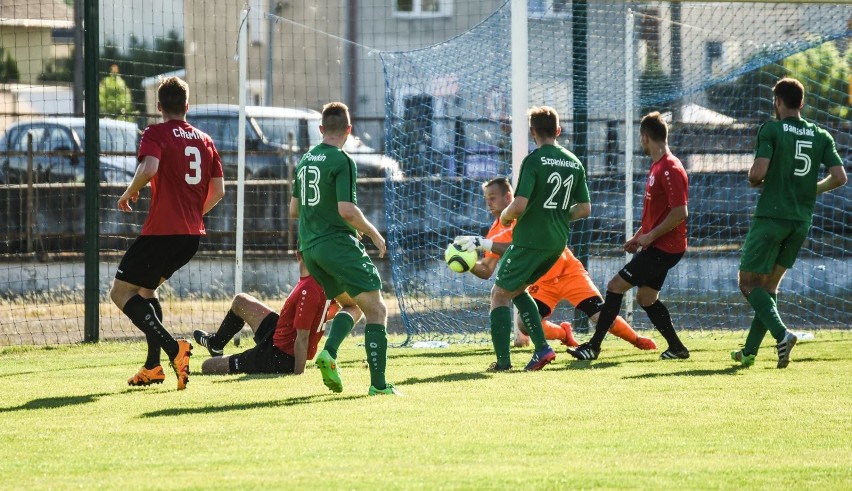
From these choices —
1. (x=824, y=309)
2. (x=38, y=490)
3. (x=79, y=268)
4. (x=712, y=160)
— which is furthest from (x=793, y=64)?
(x=38, y=490)

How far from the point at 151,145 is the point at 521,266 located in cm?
272

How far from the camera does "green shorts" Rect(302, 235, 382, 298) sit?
7.14m

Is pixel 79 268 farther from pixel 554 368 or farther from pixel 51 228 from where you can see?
pixel 554 368

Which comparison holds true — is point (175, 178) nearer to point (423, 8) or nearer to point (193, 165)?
point (193, 165)

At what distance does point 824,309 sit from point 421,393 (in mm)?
9318

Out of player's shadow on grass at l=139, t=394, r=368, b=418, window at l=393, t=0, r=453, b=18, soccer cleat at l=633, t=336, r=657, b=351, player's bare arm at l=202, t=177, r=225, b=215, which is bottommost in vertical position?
soccer cleat at l=633, t=336, r=657, b=351

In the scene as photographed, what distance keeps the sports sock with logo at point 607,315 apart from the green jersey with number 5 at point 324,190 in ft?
9.59

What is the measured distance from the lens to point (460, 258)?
870cm

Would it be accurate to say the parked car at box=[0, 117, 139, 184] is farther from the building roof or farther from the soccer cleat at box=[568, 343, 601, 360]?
the soccer cleat at box=[568, 343, 601, 360]

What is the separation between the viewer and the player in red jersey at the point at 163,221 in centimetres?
767

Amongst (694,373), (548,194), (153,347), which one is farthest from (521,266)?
(153,347)

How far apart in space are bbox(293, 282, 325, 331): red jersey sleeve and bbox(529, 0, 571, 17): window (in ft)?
20.3

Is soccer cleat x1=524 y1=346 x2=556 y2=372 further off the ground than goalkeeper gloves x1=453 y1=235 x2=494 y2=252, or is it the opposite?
goalkeeper gloves x1=453 y1=235 x2=494 y2=252

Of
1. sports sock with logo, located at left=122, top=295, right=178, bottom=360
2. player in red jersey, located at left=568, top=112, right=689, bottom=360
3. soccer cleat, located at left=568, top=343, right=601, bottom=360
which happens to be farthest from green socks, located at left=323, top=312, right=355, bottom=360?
player in red jersey, located at left=568, top=112, right=689, bottom=360
